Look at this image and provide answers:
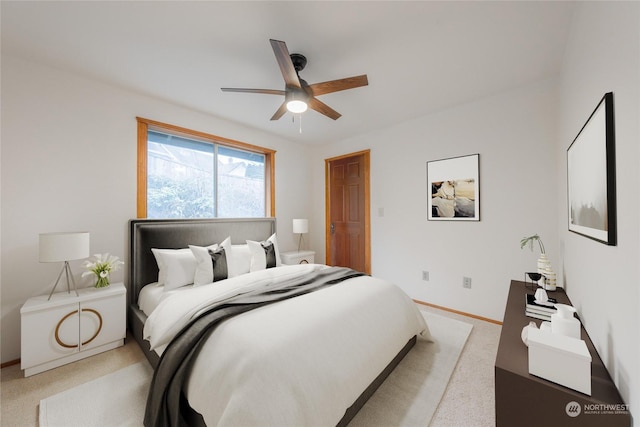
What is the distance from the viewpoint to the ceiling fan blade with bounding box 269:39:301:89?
1549 millimetres

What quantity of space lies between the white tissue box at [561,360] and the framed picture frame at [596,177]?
0.46 meters

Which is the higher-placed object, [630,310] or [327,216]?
[327,216]

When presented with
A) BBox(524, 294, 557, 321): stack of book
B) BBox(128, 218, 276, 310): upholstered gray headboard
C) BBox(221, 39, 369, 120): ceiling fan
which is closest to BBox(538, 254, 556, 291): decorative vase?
BBox(524, 294, 557, 321): stack of book

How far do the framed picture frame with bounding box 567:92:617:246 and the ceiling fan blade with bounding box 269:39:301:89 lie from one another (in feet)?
5.52

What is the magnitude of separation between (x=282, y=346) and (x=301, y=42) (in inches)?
86.0

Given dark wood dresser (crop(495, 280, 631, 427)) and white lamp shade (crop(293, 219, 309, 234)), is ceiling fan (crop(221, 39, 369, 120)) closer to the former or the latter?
dark wood dresser (crop(495, 280, 631, 427))

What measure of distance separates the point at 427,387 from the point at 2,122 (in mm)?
4104

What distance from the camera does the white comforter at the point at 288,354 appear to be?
3.71 feet

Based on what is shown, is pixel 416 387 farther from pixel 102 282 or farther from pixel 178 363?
pixel 102 282

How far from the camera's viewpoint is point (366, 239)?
4055 millimetres

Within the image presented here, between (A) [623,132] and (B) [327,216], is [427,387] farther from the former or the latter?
(B) [327,216]

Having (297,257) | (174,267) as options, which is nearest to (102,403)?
(174,267)

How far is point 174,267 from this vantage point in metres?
2.51

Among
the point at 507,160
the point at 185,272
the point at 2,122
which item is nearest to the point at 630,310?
the point at 507,160
